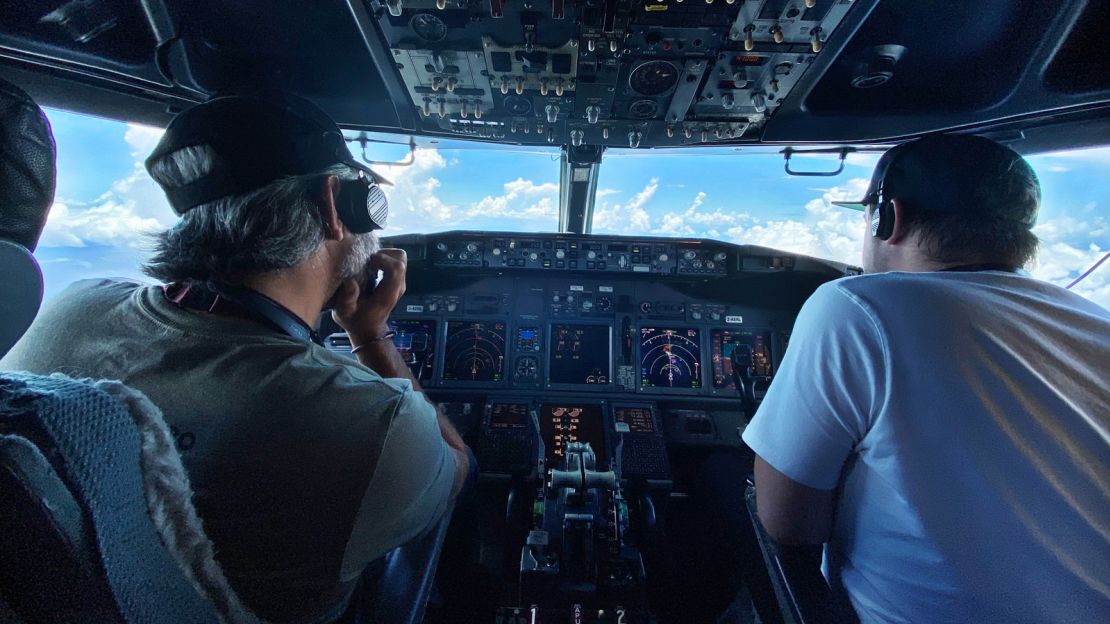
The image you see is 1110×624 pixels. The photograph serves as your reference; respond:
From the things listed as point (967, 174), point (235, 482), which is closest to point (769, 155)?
point (967, 174)

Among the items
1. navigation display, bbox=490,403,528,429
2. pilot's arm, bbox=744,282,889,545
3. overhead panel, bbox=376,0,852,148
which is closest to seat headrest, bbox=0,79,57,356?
overhead panel, bbox=376,0,852,148

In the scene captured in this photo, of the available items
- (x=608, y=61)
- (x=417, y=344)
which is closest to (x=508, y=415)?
(x=417, y=344)

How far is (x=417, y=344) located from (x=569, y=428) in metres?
1.11

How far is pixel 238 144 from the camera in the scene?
3.39 ft

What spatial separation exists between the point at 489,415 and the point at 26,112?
7.14 feet

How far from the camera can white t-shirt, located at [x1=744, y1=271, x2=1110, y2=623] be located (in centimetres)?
83

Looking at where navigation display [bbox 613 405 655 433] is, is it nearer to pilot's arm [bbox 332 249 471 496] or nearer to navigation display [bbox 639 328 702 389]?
navigation display [bbox 639 328 702 389]

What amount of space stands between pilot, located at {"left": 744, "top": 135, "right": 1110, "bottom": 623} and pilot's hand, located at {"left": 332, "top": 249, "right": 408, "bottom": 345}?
1.10 meters

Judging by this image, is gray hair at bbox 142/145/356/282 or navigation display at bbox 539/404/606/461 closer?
gray hair at bbox 142/145/356/282

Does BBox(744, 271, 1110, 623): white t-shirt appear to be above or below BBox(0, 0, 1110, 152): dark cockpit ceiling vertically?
below

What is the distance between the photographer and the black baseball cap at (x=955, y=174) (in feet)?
3.63

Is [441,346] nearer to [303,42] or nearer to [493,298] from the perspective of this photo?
[493,298]

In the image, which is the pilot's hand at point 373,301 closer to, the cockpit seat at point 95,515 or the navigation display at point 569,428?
the cockpit seat at point 95,515

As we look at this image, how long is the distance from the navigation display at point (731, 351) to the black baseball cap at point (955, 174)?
1.87m
